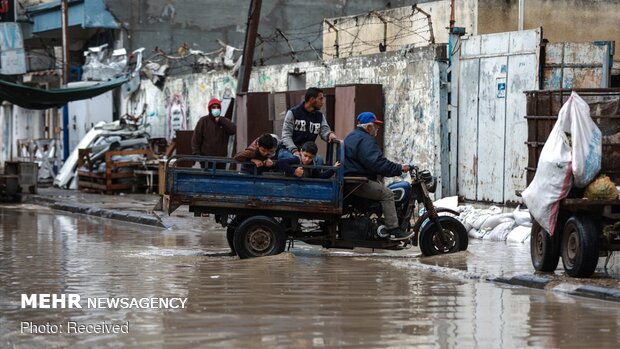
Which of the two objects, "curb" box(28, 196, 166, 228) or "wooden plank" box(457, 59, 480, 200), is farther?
"curb" box(28, 196, 166, 228)

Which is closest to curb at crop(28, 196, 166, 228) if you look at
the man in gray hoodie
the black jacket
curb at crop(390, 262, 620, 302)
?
the man in gray hoodie

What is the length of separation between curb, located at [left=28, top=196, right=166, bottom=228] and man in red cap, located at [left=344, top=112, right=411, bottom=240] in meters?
6.65

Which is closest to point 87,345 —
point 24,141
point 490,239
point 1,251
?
point 1,251

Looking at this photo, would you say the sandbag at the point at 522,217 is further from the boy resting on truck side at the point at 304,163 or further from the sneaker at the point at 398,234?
the boy resting on truck side at the point at 304,163

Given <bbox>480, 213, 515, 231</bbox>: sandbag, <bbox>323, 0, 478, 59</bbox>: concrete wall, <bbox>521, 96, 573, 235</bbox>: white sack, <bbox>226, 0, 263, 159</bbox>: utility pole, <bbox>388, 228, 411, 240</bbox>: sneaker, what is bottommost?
<bbox>480, 213, 515, 231</bbox>: sandbag

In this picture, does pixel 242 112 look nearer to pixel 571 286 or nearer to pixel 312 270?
pixel 312 270

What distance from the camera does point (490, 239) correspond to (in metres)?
16.8

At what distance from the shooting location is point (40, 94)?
2889 centimetres

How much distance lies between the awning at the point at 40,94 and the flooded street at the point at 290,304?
14.1 metres

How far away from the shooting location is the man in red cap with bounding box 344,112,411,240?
1334 cm

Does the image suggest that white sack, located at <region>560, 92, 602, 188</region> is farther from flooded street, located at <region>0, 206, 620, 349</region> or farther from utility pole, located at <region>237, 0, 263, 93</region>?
utility pole, located at <region>237, 0, 263, 93</region>

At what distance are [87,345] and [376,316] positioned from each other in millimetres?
2257

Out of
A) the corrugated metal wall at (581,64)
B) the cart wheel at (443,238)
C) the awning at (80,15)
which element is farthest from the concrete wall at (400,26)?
the cart wheel at (443,238)

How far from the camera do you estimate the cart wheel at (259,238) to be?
13383mm
